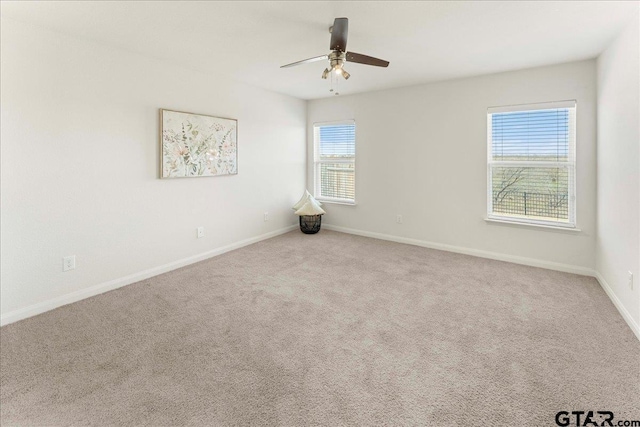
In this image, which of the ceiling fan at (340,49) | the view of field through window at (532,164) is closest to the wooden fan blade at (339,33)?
the ceiling fan at (340,49)

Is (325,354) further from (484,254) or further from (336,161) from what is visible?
(336,161)

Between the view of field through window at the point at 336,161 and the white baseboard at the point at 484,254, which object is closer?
the white baseboard at the point at 484,254

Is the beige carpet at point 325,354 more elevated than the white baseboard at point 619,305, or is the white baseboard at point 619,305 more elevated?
the white baseboard at point 619,305

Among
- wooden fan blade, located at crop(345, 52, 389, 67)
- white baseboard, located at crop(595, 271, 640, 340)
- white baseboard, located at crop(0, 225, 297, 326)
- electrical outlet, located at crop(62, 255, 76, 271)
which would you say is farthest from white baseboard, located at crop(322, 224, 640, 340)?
electrical outlet, located at crop(62, 255, 76, 271)

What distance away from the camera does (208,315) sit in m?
2.68

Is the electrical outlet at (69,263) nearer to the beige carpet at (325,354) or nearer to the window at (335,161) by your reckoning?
the beige carpet at (325,354)

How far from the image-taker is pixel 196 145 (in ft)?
13.0

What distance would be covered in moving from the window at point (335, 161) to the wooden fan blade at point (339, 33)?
302 centimetres

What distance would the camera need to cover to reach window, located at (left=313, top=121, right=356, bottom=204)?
219 inches

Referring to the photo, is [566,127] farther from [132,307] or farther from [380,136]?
[132,307]

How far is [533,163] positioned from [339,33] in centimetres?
301

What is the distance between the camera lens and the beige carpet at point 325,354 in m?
1.65

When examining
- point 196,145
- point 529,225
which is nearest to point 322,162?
point 196,145

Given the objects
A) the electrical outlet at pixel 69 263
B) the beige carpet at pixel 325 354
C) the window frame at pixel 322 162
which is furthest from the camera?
the window frame at pixel 322 162
